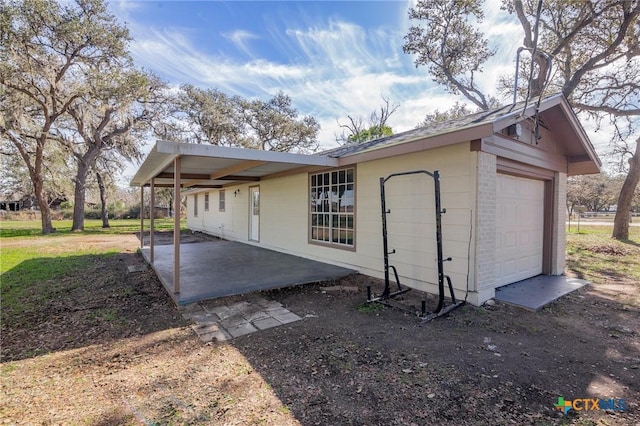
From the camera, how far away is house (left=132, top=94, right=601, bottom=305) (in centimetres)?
462

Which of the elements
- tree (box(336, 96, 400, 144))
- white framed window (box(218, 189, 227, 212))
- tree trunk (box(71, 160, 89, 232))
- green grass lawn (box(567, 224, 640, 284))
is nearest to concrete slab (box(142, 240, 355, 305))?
white framed window (box(218, 189, 227, 212))

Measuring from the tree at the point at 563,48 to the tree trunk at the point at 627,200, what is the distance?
0.26 m

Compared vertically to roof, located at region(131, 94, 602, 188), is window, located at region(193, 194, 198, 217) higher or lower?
lower

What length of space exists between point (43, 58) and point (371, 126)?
1900cm

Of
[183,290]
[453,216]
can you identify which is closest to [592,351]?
[453,216]

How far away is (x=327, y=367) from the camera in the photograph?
9.62ft

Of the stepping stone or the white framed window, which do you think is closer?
the stepping stone

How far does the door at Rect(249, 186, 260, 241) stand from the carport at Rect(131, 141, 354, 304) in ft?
4.57

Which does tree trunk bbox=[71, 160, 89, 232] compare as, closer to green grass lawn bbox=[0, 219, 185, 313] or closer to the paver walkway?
green grass lawn bbox=[0, 219, 185, 313]

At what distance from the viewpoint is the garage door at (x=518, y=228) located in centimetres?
536

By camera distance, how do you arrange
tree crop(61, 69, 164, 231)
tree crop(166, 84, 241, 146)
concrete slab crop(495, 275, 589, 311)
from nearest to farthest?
concrete slab crop(495, 275, 589, 311), tree crop(61, 69, 164, 231), tree crop(166, 84, 241, 146)

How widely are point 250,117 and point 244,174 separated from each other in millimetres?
15144

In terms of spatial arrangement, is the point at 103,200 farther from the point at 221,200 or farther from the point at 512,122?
the point at 512,122

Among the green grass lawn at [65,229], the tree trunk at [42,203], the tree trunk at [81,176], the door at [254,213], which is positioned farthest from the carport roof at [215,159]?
the tree trunk at [81,176]
